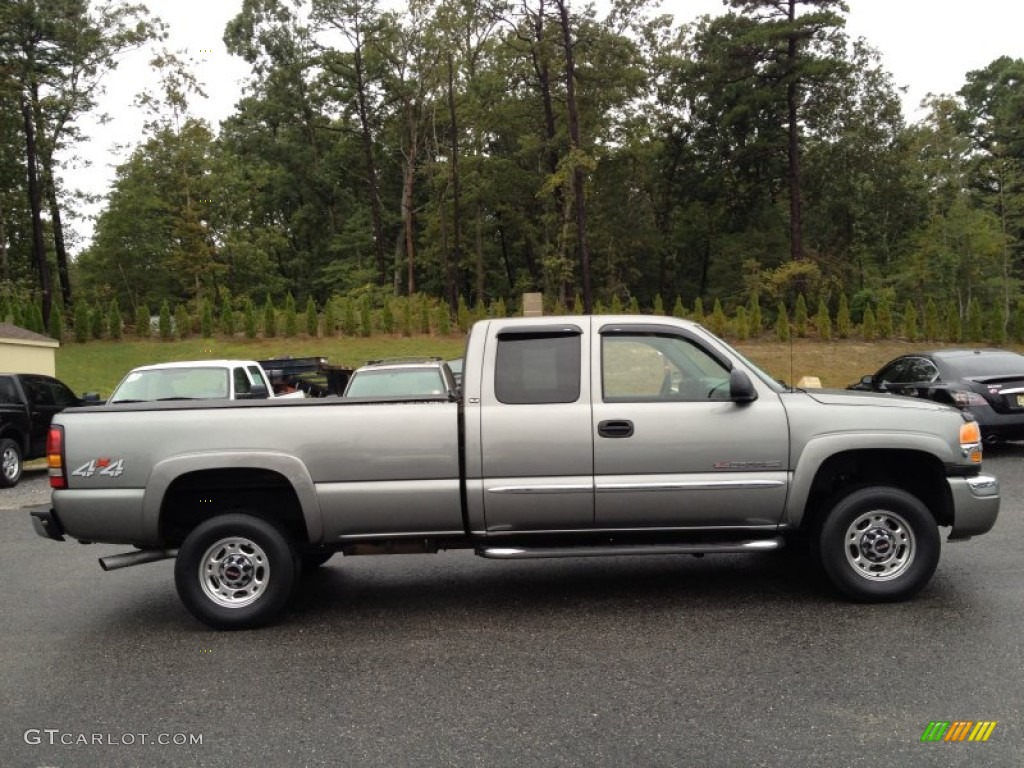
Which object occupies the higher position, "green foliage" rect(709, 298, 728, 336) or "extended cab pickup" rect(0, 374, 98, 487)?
"green foliage" rect(709, 298, 728, 336)

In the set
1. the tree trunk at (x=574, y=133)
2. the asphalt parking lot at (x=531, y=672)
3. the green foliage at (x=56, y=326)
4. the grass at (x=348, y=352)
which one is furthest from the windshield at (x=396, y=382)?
the green foliage at (x=56, y=326)

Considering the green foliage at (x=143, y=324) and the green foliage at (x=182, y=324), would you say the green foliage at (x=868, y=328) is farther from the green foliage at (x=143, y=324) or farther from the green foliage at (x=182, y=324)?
the green foliage at (x=143, y=324)

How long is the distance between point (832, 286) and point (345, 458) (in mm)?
41995

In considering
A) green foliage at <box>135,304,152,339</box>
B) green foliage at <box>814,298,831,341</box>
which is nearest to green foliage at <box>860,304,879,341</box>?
green foliage at <box>814,298,831,341</box>

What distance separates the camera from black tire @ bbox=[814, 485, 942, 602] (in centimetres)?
548

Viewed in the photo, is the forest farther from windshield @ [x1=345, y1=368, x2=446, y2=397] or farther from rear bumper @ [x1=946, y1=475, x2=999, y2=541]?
rear bumper @ [x1=946, y1=475, x2=999, y2=541]

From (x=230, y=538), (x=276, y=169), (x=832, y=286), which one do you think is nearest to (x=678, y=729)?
(x=230, y=538)

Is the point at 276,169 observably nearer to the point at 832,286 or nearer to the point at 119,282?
the point at 119,282

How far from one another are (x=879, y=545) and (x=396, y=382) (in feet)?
25.7

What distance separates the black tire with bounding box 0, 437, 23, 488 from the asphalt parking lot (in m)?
6.90

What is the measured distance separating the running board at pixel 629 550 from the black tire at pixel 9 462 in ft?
34.4

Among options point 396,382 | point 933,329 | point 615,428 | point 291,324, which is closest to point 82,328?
point 291,324

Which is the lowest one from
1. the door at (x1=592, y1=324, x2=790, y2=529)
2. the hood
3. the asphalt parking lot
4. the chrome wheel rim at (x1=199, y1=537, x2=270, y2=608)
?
the asphalt parking lot

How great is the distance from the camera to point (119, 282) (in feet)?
163
